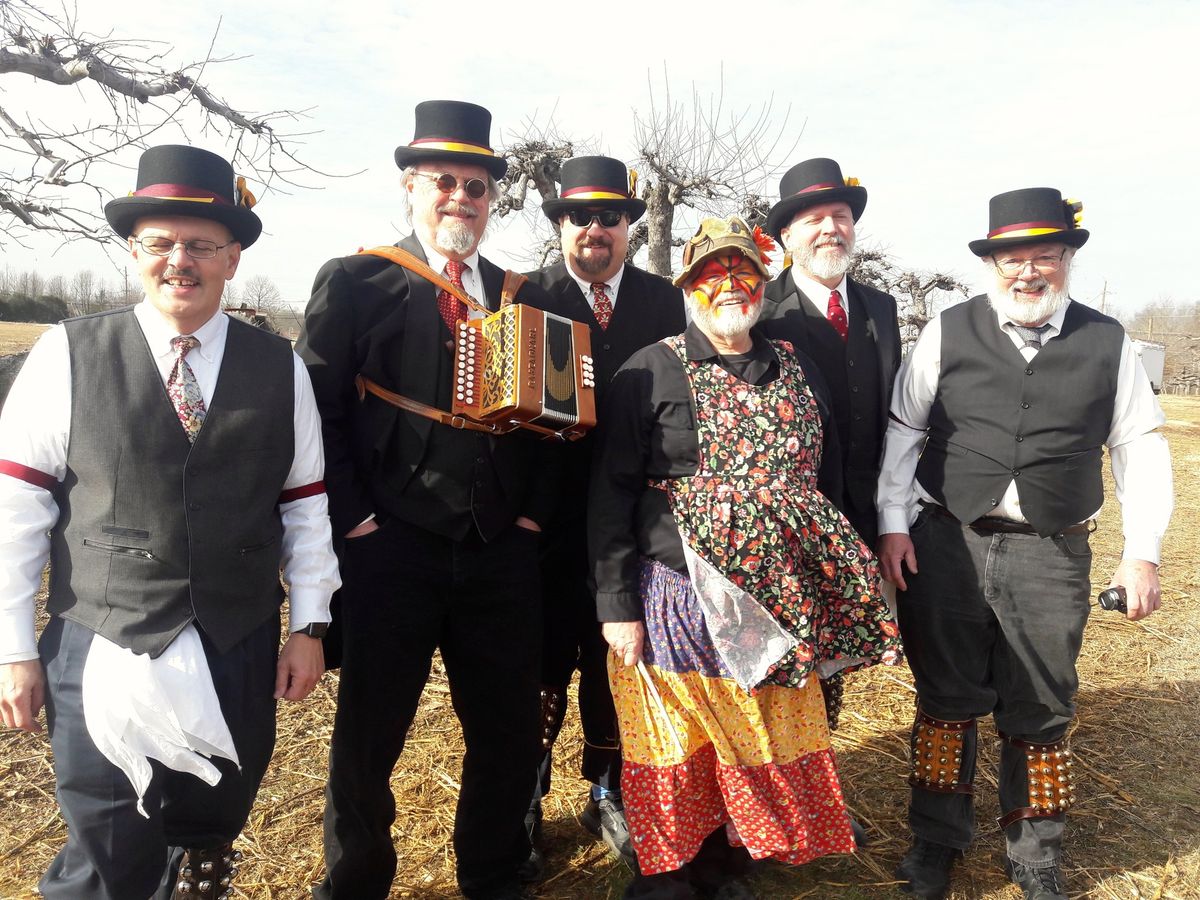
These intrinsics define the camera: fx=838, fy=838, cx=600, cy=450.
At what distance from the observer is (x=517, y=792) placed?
2.85 metres

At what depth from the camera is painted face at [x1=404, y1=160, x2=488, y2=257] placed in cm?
271

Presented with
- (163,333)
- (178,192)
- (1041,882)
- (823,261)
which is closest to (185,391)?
(163,333)

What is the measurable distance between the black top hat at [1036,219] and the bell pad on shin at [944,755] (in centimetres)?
176

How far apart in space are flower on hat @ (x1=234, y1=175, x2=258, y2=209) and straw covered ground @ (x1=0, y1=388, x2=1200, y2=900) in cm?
234

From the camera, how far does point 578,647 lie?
11.3 feet

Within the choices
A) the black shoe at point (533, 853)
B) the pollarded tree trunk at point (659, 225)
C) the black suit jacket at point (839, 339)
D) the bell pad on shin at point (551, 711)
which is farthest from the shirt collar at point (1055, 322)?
the pollarded tree trunk at point (659, 225)

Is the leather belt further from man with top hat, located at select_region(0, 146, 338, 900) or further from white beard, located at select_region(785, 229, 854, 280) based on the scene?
man with top hat, located at select_region(0, 146, 338, 900)

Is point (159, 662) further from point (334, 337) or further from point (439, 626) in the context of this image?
point (334, 337)

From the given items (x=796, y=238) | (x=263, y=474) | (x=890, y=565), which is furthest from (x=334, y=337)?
(x=890, y=565)

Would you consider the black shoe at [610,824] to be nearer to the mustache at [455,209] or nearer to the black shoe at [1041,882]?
the black shoe at [1041,882]

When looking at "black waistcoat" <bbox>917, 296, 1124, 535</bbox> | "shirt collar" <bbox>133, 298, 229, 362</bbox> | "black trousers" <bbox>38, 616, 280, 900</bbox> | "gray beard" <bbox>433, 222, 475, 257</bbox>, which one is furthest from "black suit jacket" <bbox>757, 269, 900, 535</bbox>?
"black trousers" <bbox>38, 616, 280, 900</bbox>

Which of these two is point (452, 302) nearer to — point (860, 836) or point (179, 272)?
point (179, 272)

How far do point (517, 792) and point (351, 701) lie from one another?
2.21 feet

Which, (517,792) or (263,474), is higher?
(263,474)
